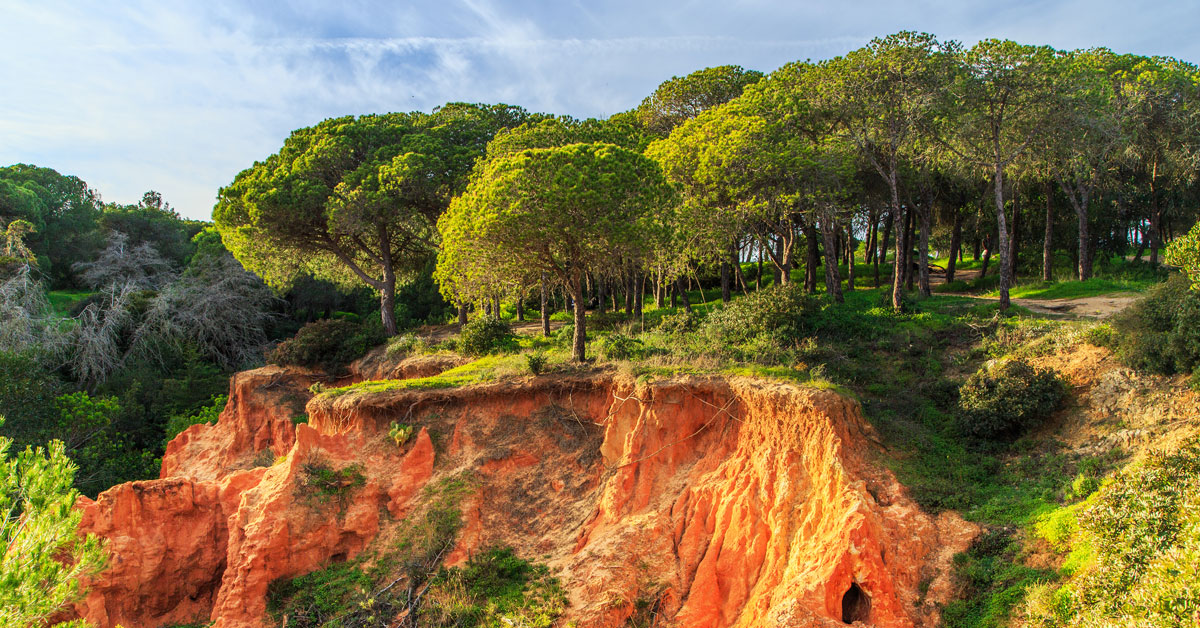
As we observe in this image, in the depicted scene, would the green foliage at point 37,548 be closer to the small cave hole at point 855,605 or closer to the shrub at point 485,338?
the shrub at point 485,338

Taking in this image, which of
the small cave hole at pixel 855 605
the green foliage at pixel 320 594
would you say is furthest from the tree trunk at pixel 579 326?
the small cave hole at pixel 855 605

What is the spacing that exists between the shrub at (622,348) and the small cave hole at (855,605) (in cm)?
879

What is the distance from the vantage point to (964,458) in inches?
589

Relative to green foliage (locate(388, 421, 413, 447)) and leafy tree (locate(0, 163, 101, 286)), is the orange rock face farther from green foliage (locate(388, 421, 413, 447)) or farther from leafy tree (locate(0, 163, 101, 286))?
leafy tree (locate(0, 163, 101, 286))

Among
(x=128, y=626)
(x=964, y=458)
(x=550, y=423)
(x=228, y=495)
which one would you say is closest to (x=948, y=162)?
(x=964, y=458)

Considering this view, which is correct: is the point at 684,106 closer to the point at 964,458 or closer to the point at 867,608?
the point at 964,458

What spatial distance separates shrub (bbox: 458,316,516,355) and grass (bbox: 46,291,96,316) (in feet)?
87.7

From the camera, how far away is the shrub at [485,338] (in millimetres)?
24734

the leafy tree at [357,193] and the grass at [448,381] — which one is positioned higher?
the leafy tree at [357,193]

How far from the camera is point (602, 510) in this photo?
1595 cm

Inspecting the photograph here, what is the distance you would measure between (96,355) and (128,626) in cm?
1964

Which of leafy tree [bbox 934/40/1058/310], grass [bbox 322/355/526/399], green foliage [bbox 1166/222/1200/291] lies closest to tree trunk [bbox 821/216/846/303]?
leafy tree [bbox 934/40/1058/310]

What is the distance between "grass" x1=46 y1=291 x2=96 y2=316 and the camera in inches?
1518

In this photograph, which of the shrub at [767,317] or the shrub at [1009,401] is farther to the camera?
the shrub at [767,317]
